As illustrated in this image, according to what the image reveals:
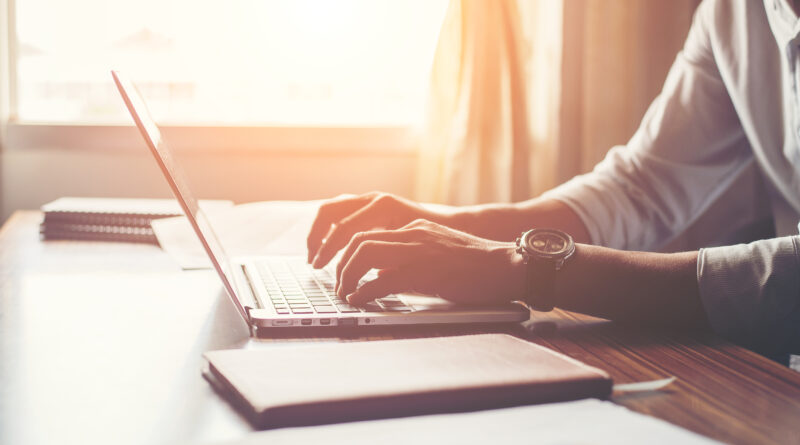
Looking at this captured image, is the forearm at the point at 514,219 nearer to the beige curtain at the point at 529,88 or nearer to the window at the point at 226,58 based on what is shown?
the beige curtain at the point at 529,88

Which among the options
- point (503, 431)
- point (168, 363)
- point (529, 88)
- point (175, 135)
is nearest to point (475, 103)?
point (529, 88)

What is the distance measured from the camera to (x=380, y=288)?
713mm

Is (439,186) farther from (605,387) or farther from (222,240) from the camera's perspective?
(605,387)

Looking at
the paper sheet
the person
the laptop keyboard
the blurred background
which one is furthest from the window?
the laptop keyboard

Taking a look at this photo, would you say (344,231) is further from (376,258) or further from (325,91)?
(325,91)

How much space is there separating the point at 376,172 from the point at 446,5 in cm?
48

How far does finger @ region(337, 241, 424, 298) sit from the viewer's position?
28.3 inches

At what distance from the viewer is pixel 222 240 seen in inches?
46.1

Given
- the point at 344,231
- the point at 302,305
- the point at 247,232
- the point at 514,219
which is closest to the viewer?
the point at 302,305

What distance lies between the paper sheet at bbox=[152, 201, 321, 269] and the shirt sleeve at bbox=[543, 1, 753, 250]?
46 cm

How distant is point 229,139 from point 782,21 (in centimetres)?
133

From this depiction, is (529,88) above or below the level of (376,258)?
above

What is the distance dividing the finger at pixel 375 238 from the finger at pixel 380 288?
5cm

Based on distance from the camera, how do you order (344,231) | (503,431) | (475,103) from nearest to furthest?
1. (503,431)
2. (344,231)
3. (475,103)
